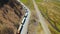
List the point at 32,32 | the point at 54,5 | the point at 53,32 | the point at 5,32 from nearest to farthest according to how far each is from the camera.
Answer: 1. the point at 5,32
2. the point at 32,32
3. the point at 53,32
4. the point at 54,5

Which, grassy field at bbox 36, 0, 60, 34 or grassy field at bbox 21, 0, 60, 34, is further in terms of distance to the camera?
grassy field at bbox 21, 0, 60, 34

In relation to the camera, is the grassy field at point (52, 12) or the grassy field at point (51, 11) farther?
the grassy field at point (51, 11)

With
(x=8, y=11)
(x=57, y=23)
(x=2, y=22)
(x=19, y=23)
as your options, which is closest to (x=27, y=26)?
(x=19, y=23)

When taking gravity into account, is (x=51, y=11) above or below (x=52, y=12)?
above

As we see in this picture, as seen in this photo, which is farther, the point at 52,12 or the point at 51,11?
the point at 51,11

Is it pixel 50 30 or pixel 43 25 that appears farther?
pixel 43 25

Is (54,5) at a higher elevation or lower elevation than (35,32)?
higher

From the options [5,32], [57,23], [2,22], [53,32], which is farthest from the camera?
[57,23]

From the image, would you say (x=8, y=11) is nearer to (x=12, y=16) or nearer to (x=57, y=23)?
(x=12, y=16)
